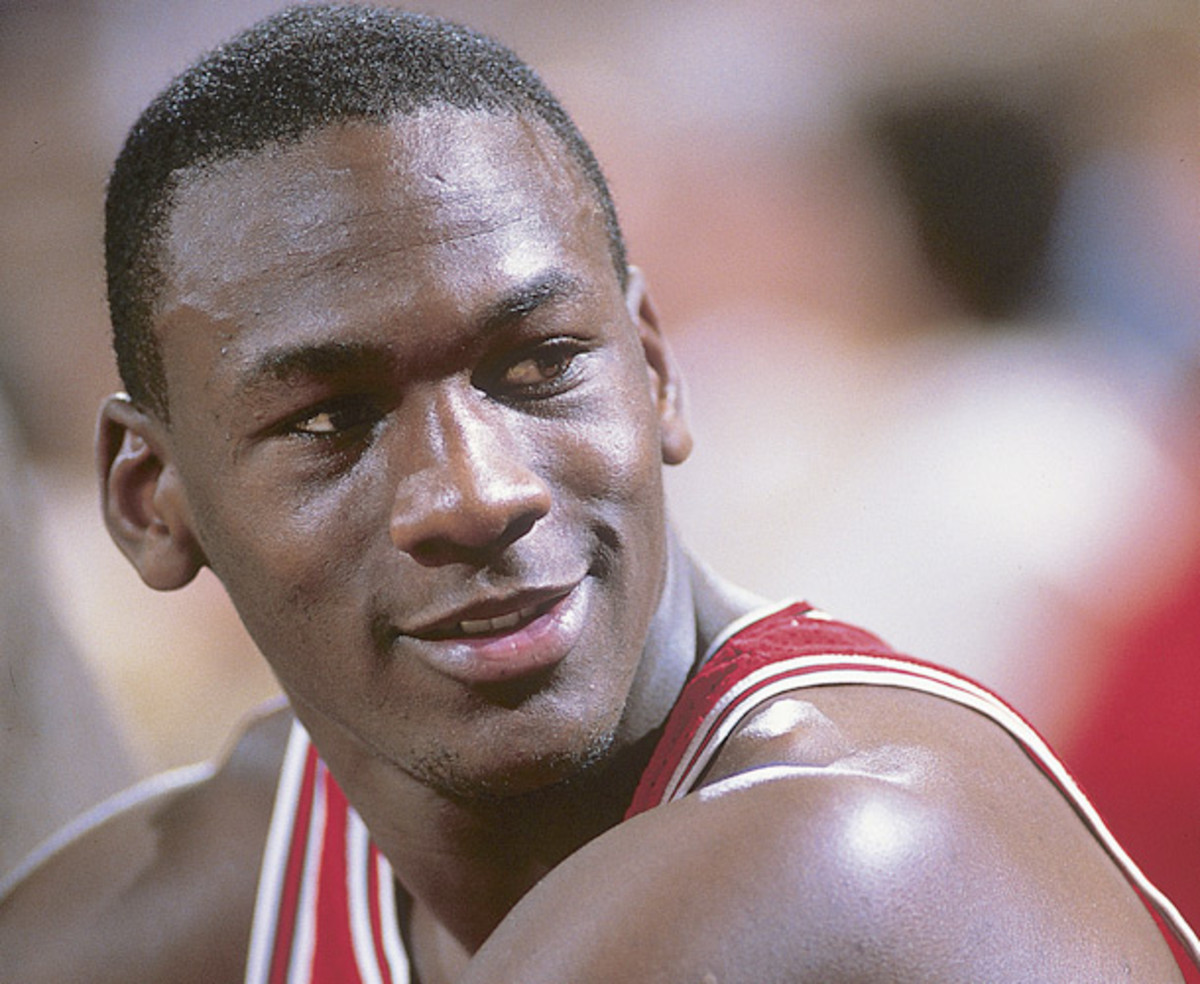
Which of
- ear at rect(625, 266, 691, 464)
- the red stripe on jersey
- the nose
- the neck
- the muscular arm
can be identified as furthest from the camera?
the red stripe on jersey

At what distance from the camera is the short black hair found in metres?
0.90

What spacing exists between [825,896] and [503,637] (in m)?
0.28

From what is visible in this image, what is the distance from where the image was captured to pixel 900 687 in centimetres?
86

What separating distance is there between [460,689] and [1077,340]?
1143 mm

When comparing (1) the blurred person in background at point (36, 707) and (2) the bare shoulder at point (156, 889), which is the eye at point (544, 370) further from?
(1) the blurred person in background at point (36, 707)

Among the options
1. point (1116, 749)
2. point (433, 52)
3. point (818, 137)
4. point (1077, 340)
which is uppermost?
point (433, 52)

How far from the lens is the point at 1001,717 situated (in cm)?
87

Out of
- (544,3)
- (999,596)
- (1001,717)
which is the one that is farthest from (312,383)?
(999,596)

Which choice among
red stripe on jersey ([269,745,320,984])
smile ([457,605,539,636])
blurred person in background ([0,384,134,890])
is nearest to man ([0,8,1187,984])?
smile ([457,605,539,636])

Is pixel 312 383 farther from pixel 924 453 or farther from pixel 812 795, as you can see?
pixel 924 453

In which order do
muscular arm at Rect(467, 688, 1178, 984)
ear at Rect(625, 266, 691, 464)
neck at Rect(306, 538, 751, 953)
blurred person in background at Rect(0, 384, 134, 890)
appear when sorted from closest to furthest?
muscular arm at Rect(467, 688, 1178, 984), neck at Rect(306, 538, 751, 953), ear at Rect(625, 266, 691, 464), blurred person in background at Rect(0, 384, 134, 890)

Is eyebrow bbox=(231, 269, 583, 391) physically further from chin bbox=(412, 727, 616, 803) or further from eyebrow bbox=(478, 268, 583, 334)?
chin bbox=(412, 727, 616, 803)

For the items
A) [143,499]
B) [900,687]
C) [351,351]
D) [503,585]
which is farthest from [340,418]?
[900,687]

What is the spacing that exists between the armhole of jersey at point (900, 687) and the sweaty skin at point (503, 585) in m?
0.02
